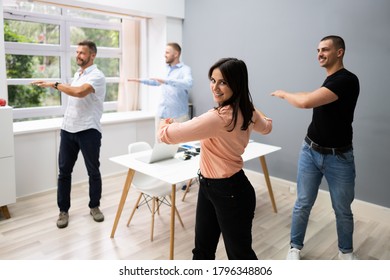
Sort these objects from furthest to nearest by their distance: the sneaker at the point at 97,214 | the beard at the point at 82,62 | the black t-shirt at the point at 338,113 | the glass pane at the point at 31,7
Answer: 1. the glass pane at the point at 31,7
2. the sneaker at the point at 97,214
3. the beard at the point at 82,62
4. the black t-shirt at the point at 338,113

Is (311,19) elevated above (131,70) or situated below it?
above

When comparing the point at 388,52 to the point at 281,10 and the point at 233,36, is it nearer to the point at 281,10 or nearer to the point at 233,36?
the point at 281,10

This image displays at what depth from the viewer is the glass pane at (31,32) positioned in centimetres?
427

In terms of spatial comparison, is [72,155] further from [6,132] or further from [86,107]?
[6,132]

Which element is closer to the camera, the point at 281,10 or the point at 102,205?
the point at 102,205

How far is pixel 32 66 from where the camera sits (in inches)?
177

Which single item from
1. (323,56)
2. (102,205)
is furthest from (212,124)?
(102,205)

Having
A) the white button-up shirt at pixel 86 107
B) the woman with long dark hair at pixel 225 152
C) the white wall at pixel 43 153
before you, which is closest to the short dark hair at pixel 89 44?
the white button-up shirt at pixel 86 107

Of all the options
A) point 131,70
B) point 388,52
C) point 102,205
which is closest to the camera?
point 388,52

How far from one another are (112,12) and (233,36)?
1606mm

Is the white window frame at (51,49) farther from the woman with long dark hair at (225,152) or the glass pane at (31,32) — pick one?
the woman with long dark hair at (225,152)

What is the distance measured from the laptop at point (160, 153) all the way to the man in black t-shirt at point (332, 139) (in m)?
0.99

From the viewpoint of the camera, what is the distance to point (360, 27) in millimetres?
3658

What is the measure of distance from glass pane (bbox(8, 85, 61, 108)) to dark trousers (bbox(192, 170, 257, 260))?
11.0 ft
